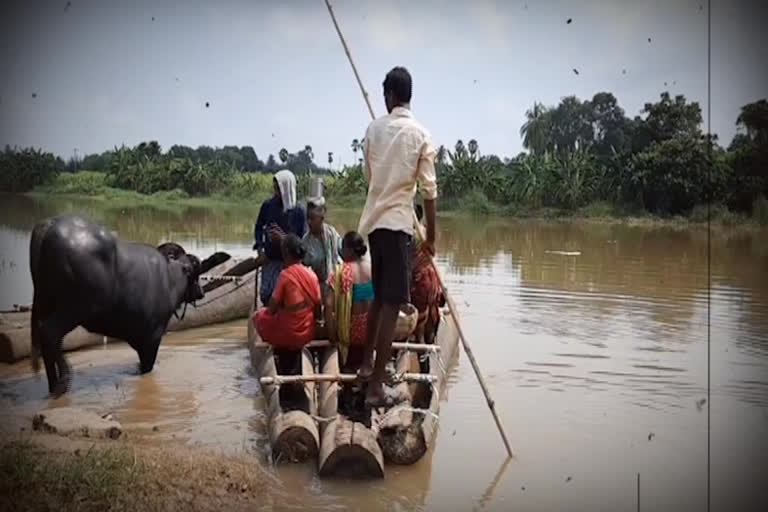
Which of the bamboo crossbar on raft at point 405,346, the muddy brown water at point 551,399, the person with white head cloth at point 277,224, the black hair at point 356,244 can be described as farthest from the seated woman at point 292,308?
the person with white head cloth at point 277,224

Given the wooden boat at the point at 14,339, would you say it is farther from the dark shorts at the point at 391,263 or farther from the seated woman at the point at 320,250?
the dark shorts at the point at 391,263

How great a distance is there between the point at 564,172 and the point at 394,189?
3121cm

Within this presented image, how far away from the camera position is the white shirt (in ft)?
15.2

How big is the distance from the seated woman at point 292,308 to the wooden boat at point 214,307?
2686 mm

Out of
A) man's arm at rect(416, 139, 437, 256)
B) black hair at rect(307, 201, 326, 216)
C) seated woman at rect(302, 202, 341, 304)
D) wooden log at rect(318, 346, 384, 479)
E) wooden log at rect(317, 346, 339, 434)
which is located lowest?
wooden log at rect(318, 346, 384, 479)

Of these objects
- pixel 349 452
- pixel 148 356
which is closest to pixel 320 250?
pixel 148 356

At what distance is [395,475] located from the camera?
4.89m

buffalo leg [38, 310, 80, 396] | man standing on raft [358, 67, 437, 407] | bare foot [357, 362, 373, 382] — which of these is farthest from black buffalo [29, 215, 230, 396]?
man standing on raft [358, 67, 437, 407]

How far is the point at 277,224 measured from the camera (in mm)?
7449

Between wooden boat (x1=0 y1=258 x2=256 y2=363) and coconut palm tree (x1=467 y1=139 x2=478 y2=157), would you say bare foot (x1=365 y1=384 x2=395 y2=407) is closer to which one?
wooden boat (x1=0 y1=258 x2=256 y2=363)

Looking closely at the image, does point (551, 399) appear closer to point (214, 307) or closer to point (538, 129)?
point (214, 307)

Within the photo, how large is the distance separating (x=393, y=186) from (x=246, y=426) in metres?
2.32

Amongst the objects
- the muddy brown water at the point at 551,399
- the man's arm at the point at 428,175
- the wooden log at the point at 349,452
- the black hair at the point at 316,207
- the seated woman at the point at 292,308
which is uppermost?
the man's arm at the point at 428,175

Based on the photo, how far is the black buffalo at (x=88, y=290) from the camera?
6160mm
